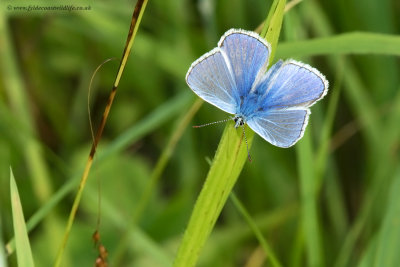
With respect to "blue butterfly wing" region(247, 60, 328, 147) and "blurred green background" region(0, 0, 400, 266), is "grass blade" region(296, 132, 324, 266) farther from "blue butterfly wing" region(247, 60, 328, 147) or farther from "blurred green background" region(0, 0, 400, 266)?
"blurred green background" region(0, 0, 400, 266)

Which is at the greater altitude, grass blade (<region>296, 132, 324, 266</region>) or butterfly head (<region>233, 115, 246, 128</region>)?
butterfly head (<region>233, 115, 246, 128</region>)

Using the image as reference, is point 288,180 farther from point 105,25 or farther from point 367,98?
point 105,25

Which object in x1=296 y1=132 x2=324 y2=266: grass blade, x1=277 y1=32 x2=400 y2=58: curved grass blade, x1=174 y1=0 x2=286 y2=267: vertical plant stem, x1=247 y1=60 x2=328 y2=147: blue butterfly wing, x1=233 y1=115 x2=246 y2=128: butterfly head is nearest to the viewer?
x1=174 y1=0 x2=286 y2=267: vertical plant stem

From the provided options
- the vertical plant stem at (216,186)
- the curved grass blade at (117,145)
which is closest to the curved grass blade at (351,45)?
the vertical plant stem at (216,186)

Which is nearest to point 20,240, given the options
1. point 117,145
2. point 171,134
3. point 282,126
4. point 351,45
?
point 117,145

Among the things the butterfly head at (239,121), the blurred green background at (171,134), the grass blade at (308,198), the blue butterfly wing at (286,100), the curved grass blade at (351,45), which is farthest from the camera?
the blurred green background at (171,134)

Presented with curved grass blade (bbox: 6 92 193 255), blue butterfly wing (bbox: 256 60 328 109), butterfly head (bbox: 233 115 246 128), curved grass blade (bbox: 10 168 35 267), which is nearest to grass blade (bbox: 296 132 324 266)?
blue butterfly wing (bbox: 256 60 328 109)

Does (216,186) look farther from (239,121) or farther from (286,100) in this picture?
(286,100)

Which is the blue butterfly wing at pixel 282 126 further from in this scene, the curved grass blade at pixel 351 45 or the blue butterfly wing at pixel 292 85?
the curved grass blade at pixel 351 45
